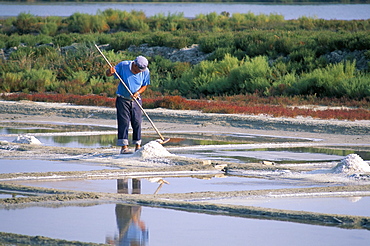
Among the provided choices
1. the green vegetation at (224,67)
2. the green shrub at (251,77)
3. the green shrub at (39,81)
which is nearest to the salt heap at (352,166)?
the green vegetation at (224,67)

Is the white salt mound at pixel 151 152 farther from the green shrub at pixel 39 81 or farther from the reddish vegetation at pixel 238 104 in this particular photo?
the green shrub at pixel 39 81

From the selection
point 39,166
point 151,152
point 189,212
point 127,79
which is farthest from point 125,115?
point 189,212

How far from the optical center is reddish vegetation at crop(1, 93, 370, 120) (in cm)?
1834

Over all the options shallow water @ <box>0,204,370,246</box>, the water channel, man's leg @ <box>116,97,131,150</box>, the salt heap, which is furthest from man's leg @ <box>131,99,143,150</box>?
shallow water @ <box>0,204,370,246</box>

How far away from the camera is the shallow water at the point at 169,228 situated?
6961 mm

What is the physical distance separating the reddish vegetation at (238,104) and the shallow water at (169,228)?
1058 centimetres

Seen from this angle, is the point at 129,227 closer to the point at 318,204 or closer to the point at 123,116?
the point at 318,204

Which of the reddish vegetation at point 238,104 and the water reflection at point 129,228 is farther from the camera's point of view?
the reddish vegetation at point 238,104

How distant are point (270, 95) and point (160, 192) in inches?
541

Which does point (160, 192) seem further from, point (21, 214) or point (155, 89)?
point (155, 89)

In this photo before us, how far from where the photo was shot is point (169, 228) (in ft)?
24.3

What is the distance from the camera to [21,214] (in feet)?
25.9

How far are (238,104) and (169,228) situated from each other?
Result: 13.5m

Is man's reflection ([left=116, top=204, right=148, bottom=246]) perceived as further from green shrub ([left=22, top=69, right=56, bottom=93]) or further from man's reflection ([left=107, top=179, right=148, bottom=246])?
green shrub ([left=22, top=69, right=56, bottom=93])
